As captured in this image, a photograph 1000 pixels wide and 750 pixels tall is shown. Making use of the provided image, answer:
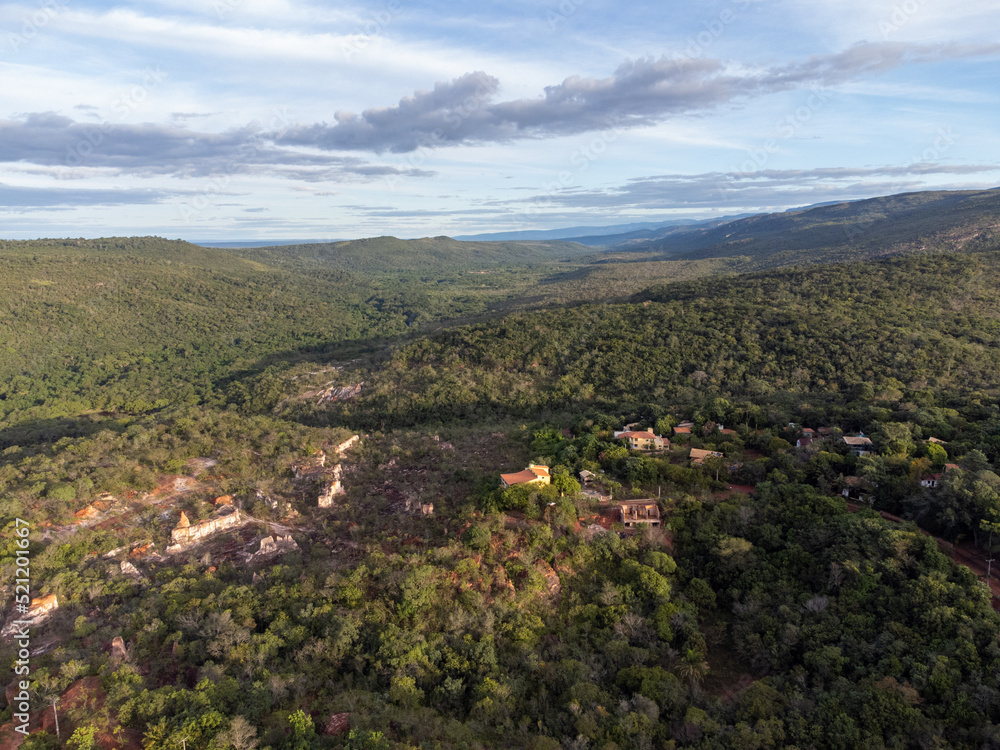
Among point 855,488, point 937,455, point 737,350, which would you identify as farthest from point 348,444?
point 737,350

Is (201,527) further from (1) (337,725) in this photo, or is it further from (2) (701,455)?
(2) (701,455)

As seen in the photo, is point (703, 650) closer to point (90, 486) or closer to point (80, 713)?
point (80, 713)

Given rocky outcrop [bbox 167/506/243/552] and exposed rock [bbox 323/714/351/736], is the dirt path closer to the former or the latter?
exposed rock [bbox 323/714/351/736]

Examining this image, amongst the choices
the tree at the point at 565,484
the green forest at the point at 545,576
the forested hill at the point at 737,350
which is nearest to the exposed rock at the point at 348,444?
the green forest at the point at 545,576

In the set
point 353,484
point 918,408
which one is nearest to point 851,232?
point 918,408

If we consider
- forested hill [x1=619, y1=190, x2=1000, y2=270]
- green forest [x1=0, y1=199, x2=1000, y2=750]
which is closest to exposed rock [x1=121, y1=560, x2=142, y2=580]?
green forest [x1=0, y1=199, x2=1000, y2=750]

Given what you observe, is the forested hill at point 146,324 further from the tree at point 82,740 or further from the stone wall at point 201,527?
the tree at point 82,740
